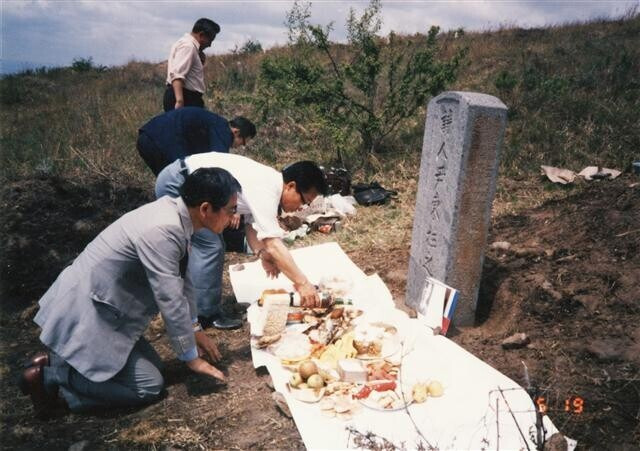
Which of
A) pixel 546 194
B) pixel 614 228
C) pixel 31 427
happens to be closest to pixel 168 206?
pixel 31 427

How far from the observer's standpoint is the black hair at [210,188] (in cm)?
260

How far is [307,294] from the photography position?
3.47m

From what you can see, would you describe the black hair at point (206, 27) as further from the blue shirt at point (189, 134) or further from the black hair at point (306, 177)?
the black hair at point (306, 177)

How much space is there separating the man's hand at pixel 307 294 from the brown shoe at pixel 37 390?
1728mm

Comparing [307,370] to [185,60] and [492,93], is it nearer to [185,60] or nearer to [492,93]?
[185,60]

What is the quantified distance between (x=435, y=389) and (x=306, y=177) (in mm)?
1653

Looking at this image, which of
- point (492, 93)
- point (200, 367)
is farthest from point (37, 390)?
point (492, 93)

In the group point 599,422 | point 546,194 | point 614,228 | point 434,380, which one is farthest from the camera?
point 546,194

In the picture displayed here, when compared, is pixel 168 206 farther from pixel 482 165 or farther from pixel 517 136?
pixel 517 136

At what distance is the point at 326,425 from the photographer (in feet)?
8.56

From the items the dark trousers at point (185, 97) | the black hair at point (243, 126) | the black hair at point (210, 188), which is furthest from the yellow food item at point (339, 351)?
the dark trousers at point (185, 97)

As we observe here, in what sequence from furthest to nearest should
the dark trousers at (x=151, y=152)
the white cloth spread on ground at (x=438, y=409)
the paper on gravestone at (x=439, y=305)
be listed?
the dark trousers at (x=151, y=152) → the paper on gravestone at (x=439, y=305) → the white cloth spread on ground at (x=438, y=409)

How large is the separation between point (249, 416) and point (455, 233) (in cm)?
200

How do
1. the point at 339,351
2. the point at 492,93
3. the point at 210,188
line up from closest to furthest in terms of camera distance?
the point at 210,188 < the point at 339,351 < the point at 492,93
